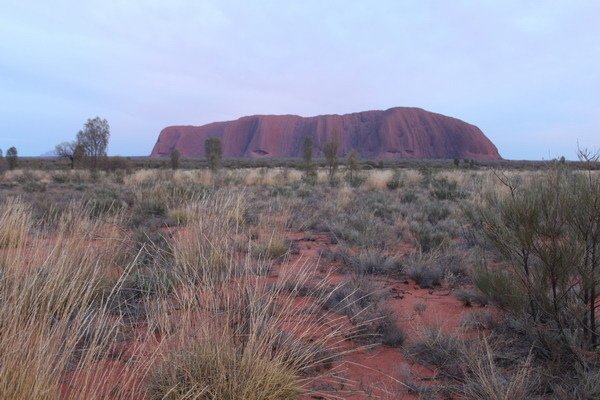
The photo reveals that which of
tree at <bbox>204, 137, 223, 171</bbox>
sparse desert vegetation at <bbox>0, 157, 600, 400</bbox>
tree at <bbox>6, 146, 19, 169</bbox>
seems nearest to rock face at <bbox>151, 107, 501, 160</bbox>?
tree at <bbox>204, 137, 223, 171</bbox>

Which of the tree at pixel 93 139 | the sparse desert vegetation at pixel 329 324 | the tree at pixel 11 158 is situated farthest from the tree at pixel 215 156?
the sparse desert vegetation at pixel 329 324

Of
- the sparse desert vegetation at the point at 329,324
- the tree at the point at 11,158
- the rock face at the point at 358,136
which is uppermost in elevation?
the rock face at the point at 358,136

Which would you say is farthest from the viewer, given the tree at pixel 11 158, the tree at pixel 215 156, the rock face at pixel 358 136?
the rock face at pixel 358 136

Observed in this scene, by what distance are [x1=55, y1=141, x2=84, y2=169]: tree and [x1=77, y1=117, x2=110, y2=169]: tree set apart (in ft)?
1.63

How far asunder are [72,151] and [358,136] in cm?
8501

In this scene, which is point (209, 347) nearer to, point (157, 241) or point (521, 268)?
point (521, 268)

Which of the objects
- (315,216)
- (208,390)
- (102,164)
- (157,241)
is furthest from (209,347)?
(102,164)

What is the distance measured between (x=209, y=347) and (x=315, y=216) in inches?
257

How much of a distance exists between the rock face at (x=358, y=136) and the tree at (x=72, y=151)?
66.2 meters

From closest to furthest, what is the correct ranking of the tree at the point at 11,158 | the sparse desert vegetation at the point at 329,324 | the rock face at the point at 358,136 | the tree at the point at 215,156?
the sparse desert vegetation at the point at 329,324 → the tree at the point at 215,156 → the tree at the point at 11,158 → the rock face at the point at 358,136

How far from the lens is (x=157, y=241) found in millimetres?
5980

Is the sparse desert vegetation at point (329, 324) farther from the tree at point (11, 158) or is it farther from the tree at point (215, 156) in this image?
the tree at point (11, 158)

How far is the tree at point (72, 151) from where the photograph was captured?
1174 inches

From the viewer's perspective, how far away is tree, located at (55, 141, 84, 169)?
2983cm
